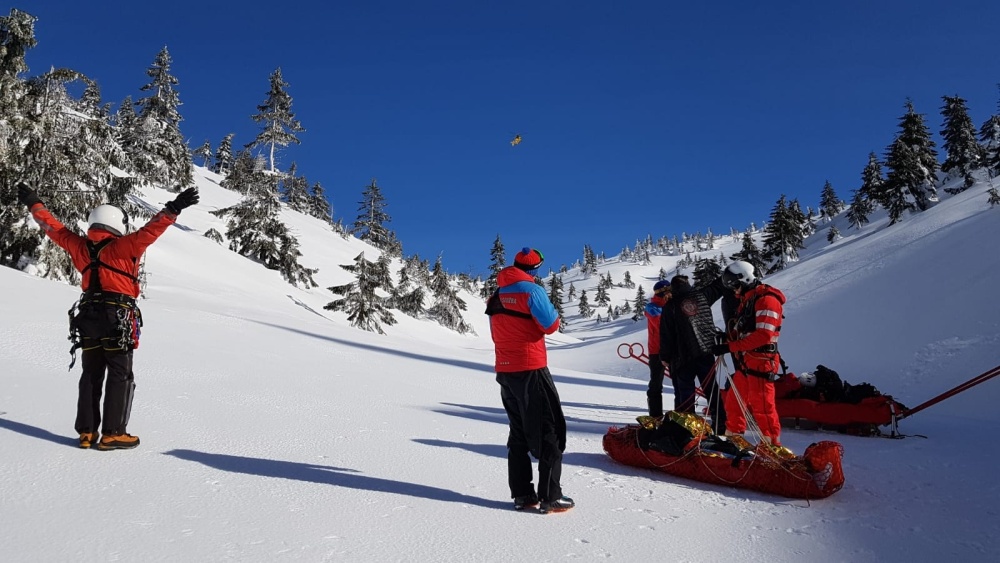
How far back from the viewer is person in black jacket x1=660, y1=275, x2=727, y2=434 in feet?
24.4

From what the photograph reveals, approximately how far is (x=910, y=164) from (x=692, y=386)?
49.2m

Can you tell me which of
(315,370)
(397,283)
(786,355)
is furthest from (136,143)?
(786,355)

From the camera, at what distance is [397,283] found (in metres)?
57.6

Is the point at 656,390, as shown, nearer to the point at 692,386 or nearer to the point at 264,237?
the point at 692,386

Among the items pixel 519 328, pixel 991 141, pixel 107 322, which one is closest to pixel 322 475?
pixel 519 328

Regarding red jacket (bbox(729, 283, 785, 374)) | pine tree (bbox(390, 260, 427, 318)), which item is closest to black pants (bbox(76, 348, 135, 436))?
red jacket (bbox(729, 283, 785, 374))

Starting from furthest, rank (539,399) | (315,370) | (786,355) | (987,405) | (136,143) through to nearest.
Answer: (136,143), (786,355), (315,370), (987,405), (539,399)

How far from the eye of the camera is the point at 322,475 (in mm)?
4648

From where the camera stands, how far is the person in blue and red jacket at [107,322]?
181 inches

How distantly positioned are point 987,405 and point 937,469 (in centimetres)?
524

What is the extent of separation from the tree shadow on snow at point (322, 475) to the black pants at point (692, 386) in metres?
4.08

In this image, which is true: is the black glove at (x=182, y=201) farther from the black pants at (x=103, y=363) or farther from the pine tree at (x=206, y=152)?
the pine tree at (x=206, y=152)

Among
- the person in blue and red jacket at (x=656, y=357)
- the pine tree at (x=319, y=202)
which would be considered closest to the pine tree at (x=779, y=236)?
the person in blue and red jacket at (x=656, y=357)

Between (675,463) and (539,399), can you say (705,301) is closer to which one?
(675,463)
